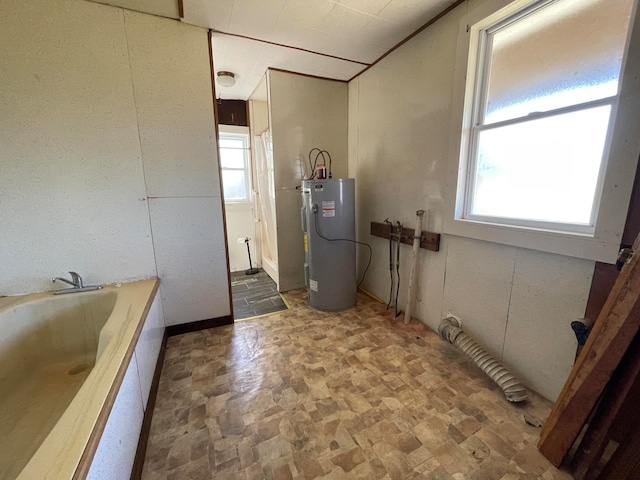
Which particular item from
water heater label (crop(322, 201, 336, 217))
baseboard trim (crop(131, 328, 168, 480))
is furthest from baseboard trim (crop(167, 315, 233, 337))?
water heater label (crop(322, 201, 336, 217))

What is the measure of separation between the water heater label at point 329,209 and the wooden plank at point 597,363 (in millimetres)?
1757

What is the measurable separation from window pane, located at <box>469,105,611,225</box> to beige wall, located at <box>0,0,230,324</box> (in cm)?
205

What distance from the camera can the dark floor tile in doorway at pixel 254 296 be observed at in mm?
2564

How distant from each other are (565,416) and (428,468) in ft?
2.08

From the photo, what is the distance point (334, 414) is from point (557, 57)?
223 cm

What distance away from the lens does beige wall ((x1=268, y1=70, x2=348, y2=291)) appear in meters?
2.70

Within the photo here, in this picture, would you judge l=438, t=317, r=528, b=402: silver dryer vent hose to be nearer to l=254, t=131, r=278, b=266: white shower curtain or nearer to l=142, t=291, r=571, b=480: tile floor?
l=142, t=291, r=571, b=480: tile floor

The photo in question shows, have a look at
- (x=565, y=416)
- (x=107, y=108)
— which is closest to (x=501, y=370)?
(x=565, y=416)

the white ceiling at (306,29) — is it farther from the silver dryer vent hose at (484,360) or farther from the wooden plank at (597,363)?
the silver dryer vent hose at (484,360)

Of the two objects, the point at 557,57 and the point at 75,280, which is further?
the point at 75,280

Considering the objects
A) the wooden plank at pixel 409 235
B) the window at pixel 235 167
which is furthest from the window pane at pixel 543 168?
the window at pixel 235 167

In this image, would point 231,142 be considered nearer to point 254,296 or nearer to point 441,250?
point 254,296

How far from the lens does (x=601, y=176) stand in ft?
3.90

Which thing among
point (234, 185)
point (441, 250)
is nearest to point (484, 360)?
point (441, 250)
